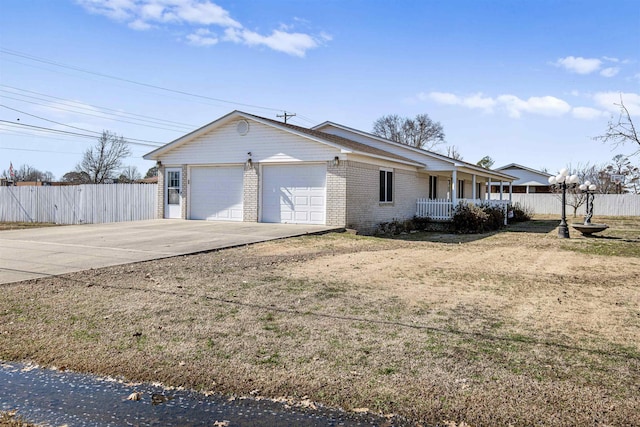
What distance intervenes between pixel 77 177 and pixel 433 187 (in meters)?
44.3

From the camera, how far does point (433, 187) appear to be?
24.8 metres

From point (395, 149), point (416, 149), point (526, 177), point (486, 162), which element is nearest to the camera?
point (416, 149)

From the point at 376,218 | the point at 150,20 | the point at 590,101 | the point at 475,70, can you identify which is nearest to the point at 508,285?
Answer: the point at 376,218

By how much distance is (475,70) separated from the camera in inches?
675

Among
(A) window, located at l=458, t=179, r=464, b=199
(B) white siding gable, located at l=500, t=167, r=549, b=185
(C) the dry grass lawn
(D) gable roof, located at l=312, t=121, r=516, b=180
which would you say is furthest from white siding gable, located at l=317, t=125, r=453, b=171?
(B) white siding gable, located at l=500, t=167, r=549, b=185

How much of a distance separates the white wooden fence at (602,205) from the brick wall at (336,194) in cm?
2576

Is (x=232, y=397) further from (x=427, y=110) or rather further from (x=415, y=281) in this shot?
(x=427, y=110)

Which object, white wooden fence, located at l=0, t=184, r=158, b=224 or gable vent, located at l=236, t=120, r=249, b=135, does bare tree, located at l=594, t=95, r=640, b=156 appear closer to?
gable vent, located at l=236, t=120, r=249, b=135

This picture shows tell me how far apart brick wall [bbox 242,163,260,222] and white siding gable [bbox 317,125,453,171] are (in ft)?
23.0

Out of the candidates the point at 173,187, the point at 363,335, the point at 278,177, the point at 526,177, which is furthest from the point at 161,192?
the point at 526,177

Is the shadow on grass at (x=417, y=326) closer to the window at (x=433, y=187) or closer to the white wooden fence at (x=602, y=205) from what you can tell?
the window at (x=433, y=187)

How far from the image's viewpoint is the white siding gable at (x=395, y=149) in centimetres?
2136

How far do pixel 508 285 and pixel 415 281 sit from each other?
1.52 meters

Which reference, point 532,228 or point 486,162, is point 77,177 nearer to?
point 532,228
